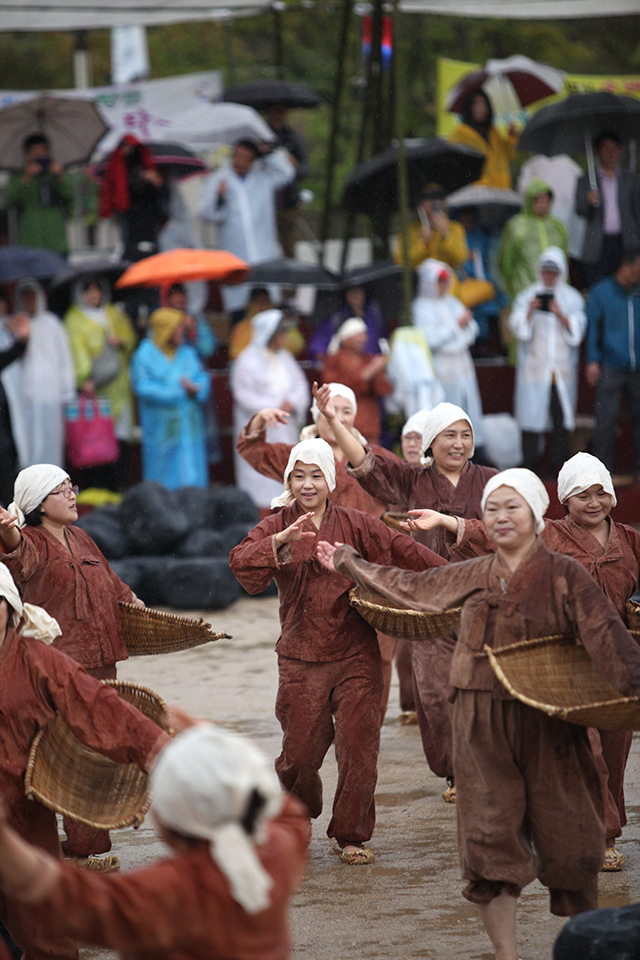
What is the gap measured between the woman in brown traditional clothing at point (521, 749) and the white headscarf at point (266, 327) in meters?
7.57

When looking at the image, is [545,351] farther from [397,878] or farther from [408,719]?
[397,878]

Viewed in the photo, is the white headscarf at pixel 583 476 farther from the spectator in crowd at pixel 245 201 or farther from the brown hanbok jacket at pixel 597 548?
the spectator in crowd at pixel 245 201

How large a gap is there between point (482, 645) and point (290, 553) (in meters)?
1.31

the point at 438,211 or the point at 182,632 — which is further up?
the point at 438,211

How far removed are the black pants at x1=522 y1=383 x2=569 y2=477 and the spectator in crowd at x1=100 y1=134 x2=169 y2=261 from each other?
4.00 m

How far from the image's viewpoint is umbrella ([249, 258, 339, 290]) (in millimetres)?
12062

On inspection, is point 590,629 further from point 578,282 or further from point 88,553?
point 578,282

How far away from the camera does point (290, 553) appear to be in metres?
5.41

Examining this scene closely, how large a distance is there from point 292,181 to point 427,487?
766cm

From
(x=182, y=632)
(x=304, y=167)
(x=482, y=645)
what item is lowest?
(x=182, y=632)

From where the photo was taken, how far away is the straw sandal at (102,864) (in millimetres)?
5324

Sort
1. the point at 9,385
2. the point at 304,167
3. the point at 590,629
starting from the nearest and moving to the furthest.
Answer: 1. the point at 590,629
2. the point at 9,385
3. the point at 304,167

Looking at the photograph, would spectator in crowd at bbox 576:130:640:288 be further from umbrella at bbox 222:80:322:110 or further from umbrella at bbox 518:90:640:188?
umbrella at bbox 222:80:322:110

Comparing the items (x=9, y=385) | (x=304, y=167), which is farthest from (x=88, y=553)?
(x=304, y=167)
